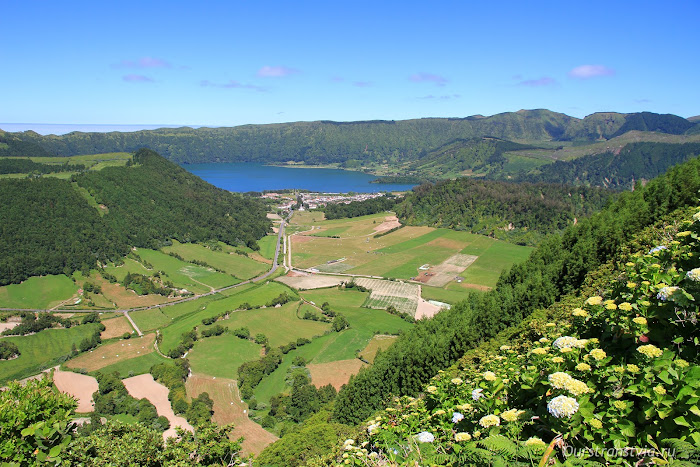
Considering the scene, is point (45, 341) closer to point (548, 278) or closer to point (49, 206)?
point (49, 206)

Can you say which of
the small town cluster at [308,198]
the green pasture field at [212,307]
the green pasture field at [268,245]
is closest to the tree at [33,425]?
the green pasture field at [212,307]

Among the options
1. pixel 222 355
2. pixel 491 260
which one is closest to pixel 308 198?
pixel 491 260

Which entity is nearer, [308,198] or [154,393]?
[154,393]

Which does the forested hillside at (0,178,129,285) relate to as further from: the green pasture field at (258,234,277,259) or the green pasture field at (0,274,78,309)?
the green pasture field at (258,234,277,259)

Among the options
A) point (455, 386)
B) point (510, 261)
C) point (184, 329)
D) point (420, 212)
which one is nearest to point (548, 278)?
point (455, 386)

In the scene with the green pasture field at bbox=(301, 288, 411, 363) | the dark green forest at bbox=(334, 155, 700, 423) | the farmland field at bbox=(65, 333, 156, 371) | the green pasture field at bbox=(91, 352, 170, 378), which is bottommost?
the farmland field at bbox=(65, 333, 156, 371)

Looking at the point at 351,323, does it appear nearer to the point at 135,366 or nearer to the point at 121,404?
the point at 135,366

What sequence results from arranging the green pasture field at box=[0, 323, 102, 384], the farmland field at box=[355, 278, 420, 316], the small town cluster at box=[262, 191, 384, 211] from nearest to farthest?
the green pasture field at box=[0, 323, 102, 384] → the farmland field at box=[355, 278, 420, 316] → the small town cluster at box=[262, 191, 384, 211]

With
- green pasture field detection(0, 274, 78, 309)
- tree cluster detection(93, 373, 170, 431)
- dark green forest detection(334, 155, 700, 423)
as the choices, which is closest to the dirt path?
tree cluster detection(93, 373, 170, 431)
